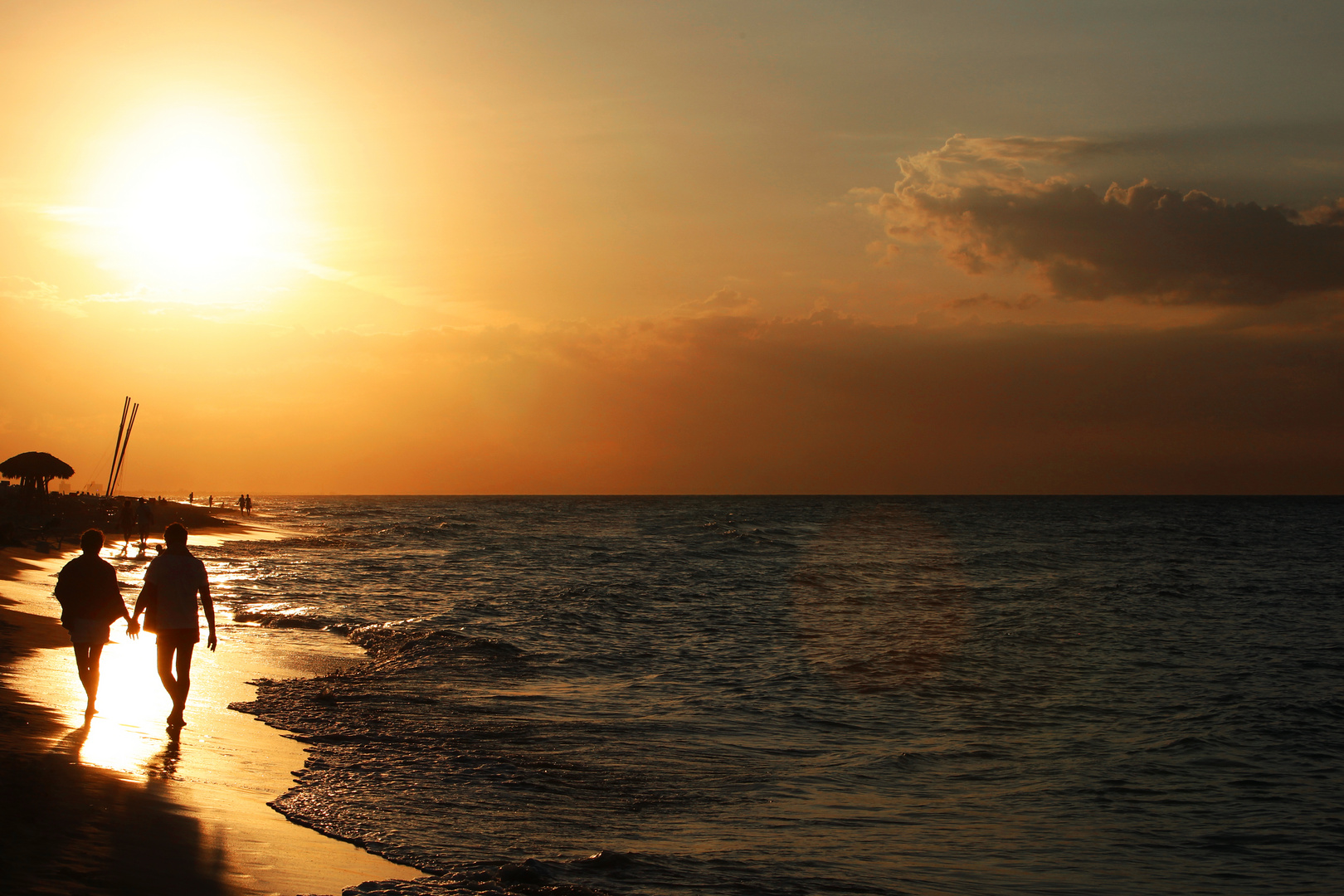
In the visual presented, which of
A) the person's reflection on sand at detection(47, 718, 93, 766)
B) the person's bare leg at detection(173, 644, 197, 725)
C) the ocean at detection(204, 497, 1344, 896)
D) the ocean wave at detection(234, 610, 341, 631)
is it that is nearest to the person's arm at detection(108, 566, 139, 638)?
the person's bare leg at detection(173, 644, 197, 725)

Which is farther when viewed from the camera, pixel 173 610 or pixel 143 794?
pixel 173 610

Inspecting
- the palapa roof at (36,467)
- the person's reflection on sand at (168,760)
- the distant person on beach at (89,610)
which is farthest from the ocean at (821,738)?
the palapa roof at (36,467)

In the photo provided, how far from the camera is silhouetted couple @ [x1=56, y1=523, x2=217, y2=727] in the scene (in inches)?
336

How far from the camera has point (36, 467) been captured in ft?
140

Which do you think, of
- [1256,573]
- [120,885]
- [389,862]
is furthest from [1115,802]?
[1256,573]

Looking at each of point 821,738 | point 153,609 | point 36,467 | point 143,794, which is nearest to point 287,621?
point 153,609

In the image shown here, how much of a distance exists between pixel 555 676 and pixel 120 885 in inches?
376

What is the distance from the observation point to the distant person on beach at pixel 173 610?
8578 mm

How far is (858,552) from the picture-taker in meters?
47.0

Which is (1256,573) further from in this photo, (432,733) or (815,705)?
(432,733)

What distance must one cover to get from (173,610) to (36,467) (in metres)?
42.7

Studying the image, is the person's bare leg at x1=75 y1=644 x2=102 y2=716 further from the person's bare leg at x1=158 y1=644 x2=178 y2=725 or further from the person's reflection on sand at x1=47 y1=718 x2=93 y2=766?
the person's bare leg at x1=158 y1=644 x2=178 y2=725

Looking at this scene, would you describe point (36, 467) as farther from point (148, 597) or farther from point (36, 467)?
point (148, 597)

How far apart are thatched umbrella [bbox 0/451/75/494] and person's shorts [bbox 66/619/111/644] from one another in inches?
1649
